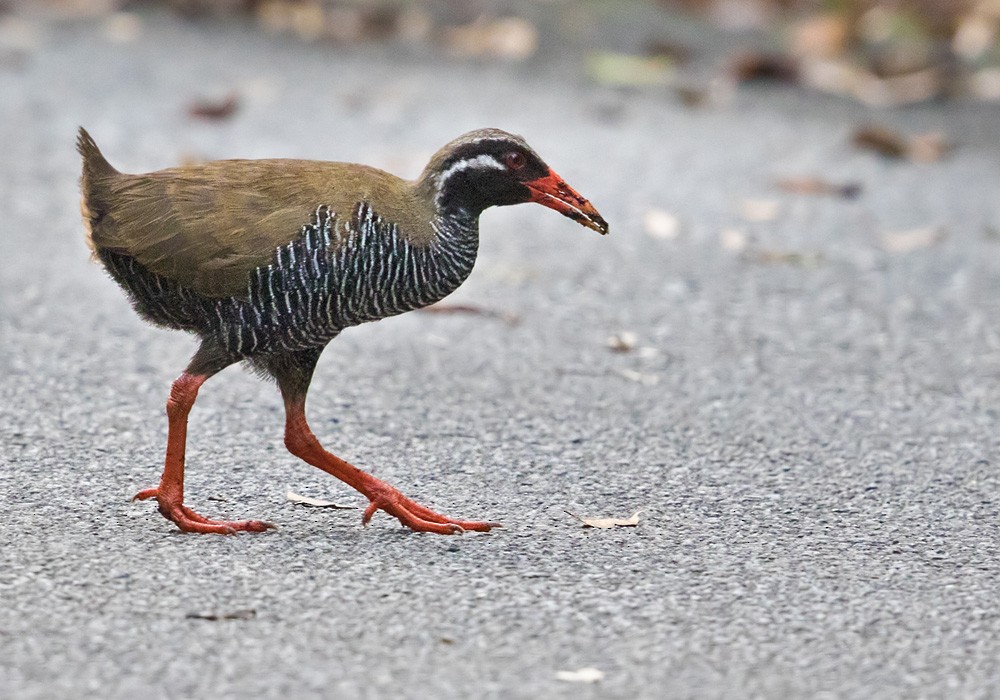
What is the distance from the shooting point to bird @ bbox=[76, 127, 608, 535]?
15.0ft

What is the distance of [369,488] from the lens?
4.73 meters

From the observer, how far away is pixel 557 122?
9.78m

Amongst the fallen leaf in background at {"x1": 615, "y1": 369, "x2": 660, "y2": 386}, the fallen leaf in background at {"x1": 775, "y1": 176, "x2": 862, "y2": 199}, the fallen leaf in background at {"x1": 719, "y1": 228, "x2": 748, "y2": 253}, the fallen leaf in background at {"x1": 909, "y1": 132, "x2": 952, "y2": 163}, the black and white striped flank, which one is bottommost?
the fallen leaf in background at {"x1": 615, "y1": 369, "x2": 660, "y2": 386}

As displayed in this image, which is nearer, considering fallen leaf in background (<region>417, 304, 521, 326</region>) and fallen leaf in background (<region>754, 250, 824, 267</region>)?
fallen leaf in background (<region>417, 304, 521, 326</region>)

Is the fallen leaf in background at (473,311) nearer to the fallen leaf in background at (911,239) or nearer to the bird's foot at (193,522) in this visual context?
the fallen leaf in background at (911,239)

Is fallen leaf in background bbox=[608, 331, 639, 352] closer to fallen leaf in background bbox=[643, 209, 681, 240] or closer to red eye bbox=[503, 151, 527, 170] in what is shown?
fallen leaf in background bbox=[643, 209, 681, 240]

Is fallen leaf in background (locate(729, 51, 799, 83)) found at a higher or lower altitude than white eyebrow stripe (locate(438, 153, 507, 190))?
higher

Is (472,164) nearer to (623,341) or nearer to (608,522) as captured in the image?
(608,522)

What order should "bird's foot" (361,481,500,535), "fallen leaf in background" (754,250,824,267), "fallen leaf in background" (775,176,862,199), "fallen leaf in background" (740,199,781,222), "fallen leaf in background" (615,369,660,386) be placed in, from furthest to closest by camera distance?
"fallen leaf in background" (775,176,862,199), "fallen leaf in background" (740,199,781,222), "fallen leaf in background" (754,250,824,267), "fallen leaf in background" (615,369,660,386), "bird's foot" (361,481,500,535)

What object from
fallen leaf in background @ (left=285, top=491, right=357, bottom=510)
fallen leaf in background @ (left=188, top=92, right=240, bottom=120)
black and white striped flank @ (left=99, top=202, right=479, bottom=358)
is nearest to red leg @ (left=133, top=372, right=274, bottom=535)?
black and white striped flank @ (left=99, top=202, right=479, bottom=358)

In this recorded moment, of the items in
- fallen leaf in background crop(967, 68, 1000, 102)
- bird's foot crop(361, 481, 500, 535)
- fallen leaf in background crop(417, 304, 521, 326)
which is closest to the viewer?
bird's foot crop(361, 481, 500, 535)

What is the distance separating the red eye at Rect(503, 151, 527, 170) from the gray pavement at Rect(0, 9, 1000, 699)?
42.1 inches

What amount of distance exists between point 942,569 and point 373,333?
2952 millimetres

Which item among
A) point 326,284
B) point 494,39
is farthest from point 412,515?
point 494,39
